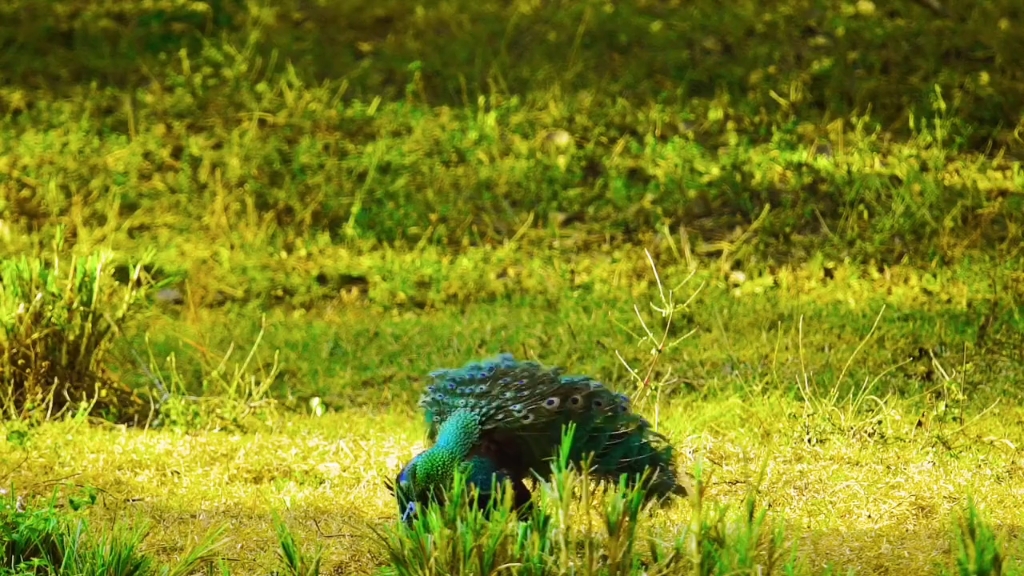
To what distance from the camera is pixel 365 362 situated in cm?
677

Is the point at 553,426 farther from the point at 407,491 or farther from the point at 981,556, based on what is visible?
the point at 981,556

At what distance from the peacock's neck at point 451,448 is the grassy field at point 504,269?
28 cm

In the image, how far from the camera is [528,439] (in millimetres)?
3939

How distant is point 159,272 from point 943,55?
501cm

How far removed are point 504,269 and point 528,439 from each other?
12.8ft

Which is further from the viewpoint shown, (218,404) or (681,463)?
(218,404)

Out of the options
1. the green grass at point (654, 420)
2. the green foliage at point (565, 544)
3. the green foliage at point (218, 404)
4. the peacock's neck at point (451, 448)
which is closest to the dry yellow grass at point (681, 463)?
the green grass at point (654, 420)

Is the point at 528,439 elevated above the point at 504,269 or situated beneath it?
elevated above

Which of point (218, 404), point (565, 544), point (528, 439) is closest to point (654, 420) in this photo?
point (528, 439)

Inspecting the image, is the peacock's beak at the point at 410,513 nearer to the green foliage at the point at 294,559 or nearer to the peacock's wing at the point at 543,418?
the peacock's wing at the point at 543,418

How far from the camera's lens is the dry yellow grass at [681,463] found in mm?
3943

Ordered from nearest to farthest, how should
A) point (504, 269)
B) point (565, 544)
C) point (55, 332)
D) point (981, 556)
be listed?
point (981, 556) → point (565, 544) → point (55, 332) → point (504, 269)

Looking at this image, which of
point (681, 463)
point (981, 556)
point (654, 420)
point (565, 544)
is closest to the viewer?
point (981, 556)

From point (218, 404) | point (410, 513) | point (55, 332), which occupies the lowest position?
point (218, 404)
